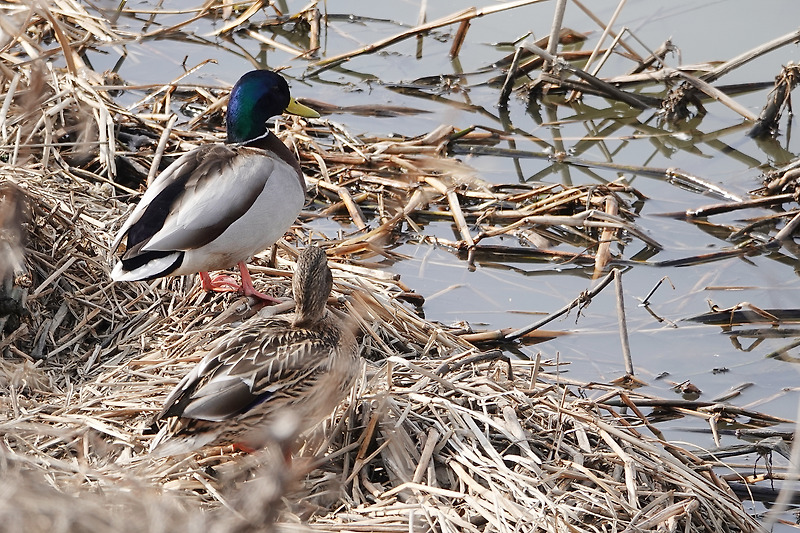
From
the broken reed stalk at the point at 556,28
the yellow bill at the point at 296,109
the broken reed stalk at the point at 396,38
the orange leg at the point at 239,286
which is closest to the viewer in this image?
the orange leg at the point at 239,286

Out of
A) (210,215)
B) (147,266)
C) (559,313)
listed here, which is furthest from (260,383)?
(559,313)

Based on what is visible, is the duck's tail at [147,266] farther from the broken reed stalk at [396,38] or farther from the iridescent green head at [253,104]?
the broken reed stalk at [396,38]

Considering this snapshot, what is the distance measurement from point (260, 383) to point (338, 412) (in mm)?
404

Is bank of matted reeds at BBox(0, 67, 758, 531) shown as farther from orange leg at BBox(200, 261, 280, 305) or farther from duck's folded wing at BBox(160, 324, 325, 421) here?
duck's folded wing at BBox(160, 324, 325, 421)

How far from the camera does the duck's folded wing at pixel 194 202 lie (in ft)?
13.5

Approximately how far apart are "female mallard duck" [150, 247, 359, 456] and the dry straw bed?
124mm

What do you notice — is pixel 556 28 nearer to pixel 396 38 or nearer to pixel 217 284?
pixel 396 38

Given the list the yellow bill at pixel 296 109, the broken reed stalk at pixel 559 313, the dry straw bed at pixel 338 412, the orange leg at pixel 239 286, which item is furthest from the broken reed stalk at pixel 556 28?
the orange leg at pixel 239 286

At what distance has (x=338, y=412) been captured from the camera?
3.67m

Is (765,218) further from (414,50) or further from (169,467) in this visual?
(169,467)

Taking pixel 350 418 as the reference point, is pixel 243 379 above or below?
above

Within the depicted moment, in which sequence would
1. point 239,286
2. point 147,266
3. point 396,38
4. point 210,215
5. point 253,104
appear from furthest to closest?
1. point 396,38
2. point 253,104
3. point 239,286
4. point 210,215
5. point 147,266

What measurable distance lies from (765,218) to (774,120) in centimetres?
109

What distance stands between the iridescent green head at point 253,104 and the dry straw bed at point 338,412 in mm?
571
